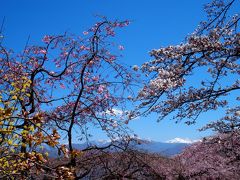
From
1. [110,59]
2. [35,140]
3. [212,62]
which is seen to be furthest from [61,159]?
[35,140]

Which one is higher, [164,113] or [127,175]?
[164,113]

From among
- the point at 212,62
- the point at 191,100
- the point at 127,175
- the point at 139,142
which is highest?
the point at 212,62

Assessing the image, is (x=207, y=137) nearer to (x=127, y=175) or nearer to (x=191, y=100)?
(x=191, y=100)

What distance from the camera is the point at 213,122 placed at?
12688 millimetres

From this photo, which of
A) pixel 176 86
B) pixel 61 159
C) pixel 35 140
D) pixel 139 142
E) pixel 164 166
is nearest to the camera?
pixel 35 140

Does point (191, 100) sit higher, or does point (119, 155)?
point (191, 100)

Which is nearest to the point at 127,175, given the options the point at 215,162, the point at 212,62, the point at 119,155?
the point at 119,155

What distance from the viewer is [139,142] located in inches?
532

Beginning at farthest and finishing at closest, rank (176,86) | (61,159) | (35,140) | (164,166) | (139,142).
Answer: (164,166), (61,159), (139,142), (176,86), (35,140)

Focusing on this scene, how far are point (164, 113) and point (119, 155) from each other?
2356 mm

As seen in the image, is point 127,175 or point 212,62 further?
point 127,175

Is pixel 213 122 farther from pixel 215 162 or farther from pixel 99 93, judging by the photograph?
pixel 215 162

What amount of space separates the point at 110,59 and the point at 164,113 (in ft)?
8.10

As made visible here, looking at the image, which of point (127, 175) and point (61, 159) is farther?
point (61, 159)
